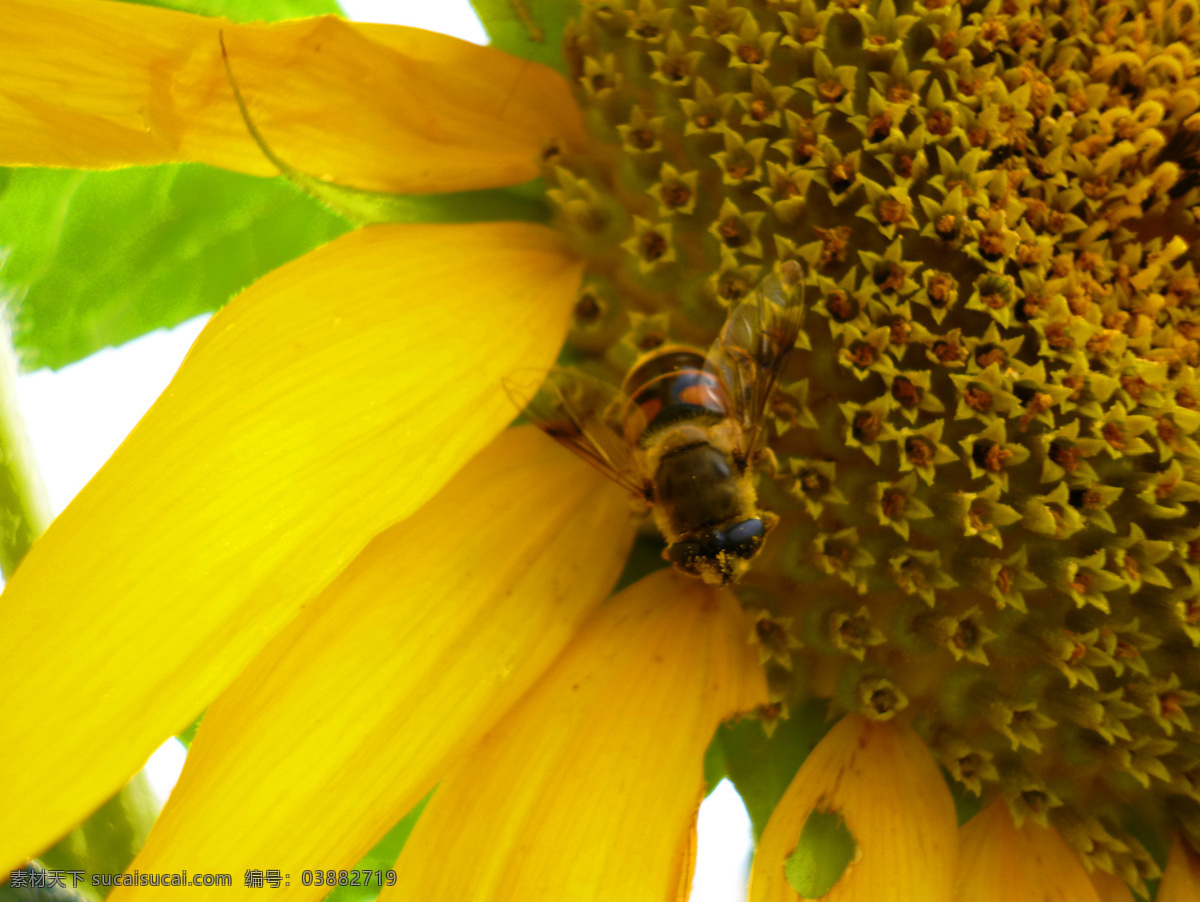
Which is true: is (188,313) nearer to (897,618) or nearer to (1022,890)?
(897,618)

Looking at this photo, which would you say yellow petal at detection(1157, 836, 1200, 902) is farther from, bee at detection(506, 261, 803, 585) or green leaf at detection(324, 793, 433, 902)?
green leaf at detection(324, 793, 433, 902)

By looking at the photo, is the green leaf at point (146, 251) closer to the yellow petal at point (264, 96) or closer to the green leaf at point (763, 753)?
the yellow petal at point (264, 96)

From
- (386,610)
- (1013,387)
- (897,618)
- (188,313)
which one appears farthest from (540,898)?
(188,313)

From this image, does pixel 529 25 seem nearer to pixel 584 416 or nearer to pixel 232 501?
pixel 584 416

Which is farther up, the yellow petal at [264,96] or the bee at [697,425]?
the yellow petal at [264,96]

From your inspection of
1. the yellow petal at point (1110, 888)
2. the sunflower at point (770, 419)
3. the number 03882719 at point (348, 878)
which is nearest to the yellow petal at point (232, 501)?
the sunflower at point (770, 419)

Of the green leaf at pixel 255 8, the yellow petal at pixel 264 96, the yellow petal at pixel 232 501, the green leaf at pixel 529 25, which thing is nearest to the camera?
the yellow petal at pixel 232 501

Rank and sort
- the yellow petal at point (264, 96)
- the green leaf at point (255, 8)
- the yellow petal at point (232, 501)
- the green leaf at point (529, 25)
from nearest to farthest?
the yellow petal at point (232, 501) → the yellow petal at point (264, 96) → the green leaf at point (255, 8) → the green leaf at point (529, 25)
